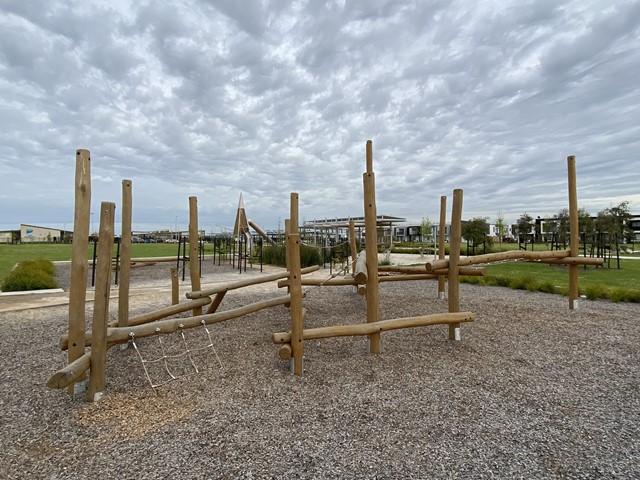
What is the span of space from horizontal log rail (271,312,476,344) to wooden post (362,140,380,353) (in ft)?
0.42

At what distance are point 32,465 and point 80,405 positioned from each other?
772 millimetres

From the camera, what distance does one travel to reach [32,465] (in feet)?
7.07

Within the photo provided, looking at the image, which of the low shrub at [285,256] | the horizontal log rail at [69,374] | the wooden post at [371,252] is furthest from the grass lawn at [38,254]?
the wooden post at [371,252]

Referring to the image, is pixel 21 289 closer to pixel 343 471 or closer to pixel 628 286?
pixel 343 471

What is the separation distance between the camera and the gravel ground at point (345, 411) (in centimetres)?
215

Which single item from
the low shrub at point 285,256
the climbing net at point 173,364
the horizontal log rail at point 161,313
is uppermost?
the low shrub at point 285,256

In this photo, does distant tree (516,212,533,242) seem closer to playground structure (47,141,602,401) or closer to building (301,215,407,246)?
building (301,215,407,246)

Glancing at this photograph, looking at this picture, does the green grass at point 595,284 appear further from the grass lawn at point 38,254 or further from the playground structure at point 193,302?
the grass lawn at point 38,254

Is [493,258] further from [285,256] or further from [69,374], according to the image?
[285,256]

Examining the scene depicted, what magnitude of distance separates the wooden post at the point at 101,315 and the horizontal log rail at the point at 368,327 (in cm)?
146

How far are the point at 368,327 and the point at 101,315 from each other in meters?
2.52

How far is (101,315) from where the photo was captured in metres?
2.92

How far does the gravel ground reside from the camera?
2.15m

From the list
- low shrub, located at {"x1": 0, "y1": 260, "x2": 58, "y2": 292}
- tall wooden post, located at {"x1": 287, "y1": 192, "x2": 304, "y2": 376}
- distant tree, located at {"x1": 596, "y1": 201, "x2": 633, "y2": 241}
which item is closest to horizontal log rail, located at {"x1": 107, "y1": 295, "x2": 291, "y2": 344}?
tall wooden post, located at {"x1": 287, "y1": 192, "x2": 304, "y2": 376}
